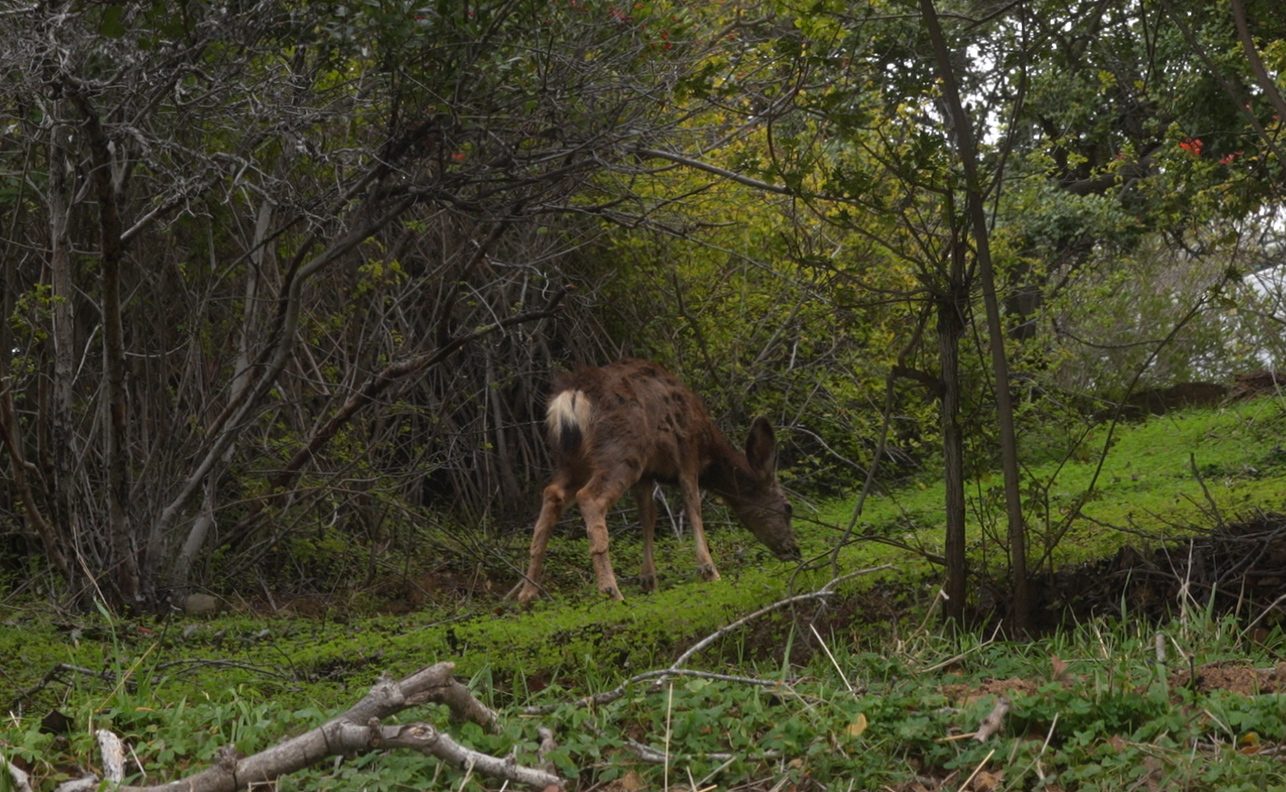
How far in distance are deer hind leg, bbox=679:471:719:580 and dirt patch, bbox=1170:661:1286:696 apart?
5275mm

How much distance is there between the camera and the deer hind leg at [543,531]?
10.1m

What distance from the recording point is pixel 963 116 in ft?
23.4

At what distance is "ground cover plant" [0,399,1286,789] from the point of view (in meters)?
4.82

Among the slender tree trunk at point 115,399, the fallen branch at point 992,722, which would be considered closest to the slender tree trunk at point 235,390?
the slender tree trunk at point 115,399

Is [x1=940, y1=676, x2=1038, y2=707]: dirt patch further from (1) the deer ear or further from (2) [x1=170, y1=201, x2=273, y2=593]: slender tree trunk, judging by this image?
(1) the deer ear

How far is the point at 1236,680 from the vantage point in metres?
5.50

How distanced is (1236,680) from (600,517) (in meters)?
5.32

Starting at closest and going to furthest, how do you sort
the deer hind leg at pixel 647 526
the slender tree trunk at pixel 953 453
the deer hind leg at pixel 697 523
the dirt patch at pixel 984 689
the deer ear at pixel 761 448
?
the dirt patch at pixel 984 689, the slender tree trunk at pixel 953 453, the deer hind leg at pixel 647 526, the deer hind leg at pixel 697 523, the deer ear at pixel 761 448

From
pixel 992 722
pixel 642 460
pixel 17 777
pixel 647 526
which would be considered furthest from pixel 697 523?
→ pixel 17 777

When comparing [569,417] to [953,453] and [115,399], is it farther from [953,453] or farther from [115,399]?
[953,453]

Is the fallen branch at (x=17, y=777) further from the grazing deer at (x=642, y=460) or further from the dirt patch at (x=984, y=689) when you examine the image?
the grazing deer at (x=642, y=460)

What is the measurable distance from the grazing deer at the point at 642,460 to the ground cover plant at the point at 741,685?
603 millimetres

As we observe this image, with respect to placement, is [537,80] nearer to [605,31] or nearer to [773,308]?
[605,31]

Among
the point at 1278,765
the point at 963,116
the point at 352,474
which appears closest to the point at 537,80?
the point at 963,116
